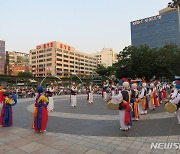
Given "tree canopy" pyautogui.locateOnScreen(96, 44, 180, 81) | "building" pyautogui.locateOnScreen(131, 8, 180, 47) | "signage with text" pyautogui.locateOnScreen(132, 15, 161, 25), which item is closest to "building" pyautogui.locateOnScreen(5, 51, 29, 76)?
"building" pyautogui.locateOnScreen(131, 8, 180, 47)

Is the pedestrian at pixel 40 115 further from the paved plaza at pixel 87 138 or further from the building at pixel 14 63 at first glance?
the building at pixel 14 63

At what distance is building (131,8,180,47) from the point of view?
83.4 meters

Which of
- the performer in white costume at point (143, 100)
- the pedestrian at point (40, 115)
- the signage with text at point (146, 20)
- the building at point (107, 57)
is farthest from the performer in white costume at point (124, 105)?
the building at point (107, 57)

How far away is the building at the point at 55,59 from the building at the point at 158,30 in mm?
35021

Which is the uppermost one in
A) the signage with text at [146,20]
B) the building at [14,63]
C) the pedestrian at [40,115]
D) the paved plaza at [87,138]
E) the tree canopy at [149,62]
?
the signage with text at [146,20]

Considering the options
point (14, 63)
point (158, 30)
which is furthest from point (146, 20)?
point (14, 63)

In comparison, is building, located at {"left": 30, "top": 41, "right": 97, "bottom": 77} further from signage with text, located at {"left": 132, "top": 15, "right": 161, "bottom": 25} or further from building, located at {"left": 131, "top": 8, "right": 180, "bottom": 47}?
signage with text, located at {"left": 132, "top": 15, "right": 161, "bottom": 25}

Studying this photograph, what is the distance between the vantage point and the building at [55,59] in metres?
93.4

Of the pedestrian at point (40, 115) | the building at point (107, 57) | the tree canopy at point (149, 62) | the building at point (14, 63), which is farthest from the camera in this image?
the building at point (107, 57)

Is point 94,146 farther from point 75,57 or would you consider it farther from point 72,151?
point 75,57

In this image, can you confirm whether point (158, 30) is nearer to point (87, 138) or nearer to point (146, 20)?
point (146, 20)

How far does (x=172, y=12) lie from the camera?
83.4 metres

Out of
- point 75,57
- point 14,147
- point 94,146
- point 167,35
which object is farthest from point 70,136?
point 75,57

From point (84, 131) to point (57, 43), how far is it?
295 feet
